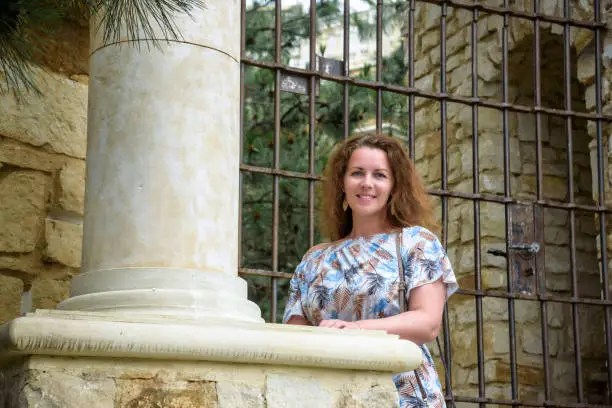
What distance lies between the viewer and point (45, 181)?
3203mm

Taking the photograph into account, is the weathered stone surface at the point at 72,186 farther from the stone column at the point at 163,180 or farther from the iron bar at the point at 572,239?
the iron bar at the point at 572,239

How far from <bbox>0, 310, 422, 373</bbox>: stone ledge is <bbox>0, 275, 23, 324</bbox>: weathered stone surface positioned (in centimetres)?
106

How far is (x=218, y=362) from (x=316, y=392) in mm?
233

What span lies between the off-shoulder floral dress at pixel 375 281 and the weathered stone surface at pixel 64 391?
72 cm

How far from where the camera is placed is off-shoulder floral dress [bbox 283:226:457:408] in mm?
2477

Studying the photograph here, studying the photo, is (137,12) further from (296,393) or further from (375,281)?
(375,281)

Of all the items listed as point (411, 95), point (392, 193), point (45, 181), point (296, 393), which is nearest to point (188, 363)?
point (296, 393)

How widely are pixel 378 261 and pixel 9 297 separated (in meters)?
1.19

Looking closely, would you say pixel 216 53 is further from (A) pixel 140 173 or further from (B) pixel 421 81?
(B) pixel 421 81

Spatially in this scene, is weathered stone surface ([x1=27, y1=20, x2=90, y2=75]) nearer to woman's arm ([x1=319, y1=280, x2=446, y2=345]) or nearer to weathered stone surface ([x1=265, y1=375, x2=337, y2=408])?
woman's arm ([x1=319, y1=280, x2=446, y2=345])

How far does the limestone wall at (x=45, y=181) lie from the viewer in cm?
310

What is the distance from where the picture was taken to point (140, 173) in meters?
2.54

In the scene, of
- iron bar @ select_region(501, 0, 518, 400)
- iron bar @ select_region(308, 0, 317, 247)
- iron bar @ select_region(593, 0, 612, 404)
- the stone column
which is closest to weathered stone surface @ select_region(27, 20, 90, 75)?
the stone column

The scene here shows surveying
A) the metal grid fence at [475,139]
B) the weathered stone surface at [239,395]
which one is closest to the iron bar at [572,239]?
the metal grid fence at [475,139]
